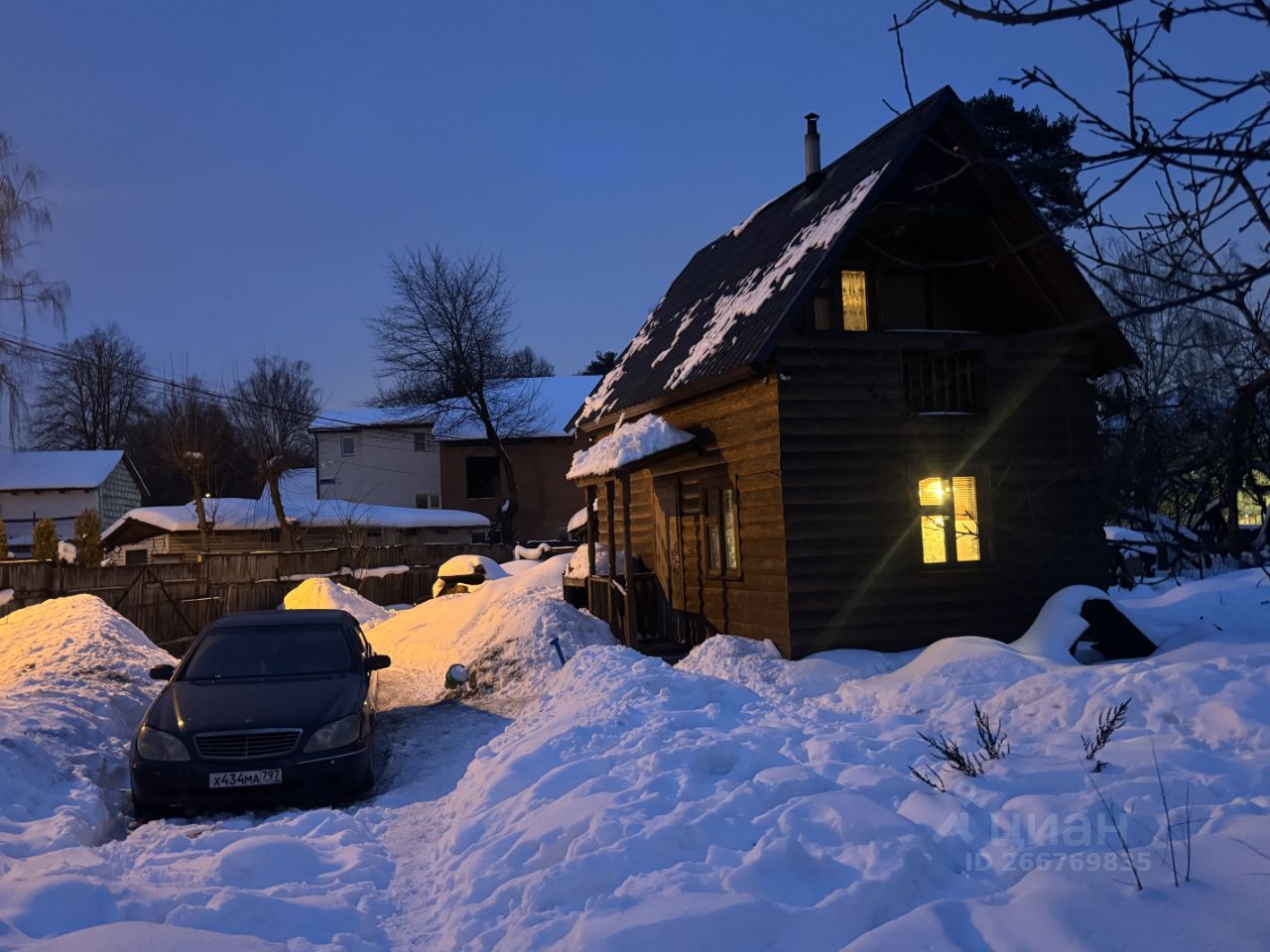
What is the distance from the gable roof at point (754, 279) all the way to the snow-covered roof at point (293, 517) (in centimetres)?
2353

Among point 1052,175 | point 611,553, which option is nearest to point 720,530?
point 611,553

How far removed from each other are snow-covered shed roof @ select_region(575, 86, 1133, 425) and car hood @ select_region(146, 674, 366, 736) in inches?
256

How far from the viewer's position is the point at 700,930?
3830 mm

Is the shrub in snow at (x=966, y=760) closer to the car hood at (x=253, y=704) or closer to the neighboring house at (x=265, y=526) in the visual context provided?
the car hood at (x=253, y=704)

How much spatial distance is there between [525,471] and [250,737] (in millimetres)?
38249

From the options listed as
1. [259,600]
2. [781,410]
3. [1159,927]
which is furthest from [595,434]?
[1159,927]

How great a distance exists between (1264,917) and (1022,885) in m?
0.84

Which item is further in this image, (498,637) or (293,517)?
(293,517)

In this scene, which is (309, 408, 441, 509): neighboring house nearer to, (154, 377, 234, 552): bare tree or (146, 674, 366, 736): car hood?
(154, 377, 234, 552): bare tree

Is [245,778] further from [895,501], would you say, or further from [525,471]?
[525,471]

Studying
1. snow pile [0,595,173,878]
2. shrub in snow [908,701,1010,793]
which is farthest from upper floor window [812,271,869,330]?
snow pile [0,595,173,878]

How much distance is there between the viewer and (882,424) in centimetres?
1296

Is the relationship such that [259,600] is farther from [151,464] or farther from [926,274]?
[151,464]

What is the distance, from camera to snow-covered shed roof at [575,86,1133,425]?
1207 cm
